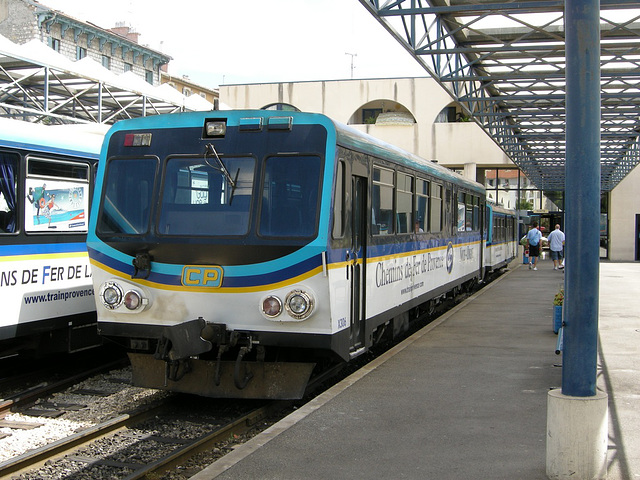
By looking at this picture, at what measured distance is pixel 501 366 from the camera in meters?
9.09

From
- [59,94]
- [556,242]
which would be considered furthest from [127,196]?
[556,242]

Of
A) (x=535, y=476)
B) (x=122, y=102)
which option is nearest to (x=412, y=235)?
(x=535, y=476)

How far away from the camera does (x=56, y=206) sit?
29.4 feet

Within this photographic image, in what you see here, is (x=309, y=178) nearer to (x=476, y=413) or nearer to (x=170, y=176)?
(x=170, y=176)

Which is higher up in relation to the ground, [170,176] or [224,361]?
[170,176]

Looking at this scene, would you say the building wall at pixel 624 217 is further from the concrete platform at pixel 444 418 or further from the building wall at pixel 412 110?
the concrete platform at pixel 444 418

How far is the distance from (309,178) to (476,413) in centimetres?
265

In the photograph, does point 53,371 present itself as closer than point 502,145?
Yes

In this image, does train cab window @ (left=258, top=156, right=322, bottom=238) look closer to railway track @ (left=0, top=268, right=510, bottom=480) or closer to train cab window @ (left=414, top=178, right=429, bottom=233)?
railway track @ (left=0, top=268, right=510, bottom=480)

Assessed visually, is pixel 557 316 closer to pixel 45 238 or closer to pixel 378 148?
pixel 378 148

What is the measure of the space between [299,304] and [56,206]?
374 centimetres

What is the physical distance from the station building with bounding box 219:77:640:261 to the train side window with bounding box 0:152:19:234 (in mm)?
29819

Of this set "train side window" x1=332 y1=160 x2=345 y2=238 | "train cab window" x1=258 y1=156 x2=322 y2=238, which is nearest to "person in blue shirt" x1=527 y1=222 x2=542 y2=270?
"train side window" x1=332 y1=160 x2=345 y2=238

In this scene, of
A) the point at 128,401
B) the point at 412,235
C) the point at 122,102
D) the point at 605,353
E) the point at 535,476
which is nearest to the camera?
the point at 535,476
